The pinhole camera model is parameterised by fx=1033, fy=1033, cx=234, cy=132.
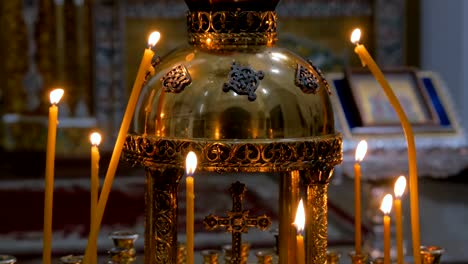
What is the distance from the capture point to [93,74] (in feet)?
20.0

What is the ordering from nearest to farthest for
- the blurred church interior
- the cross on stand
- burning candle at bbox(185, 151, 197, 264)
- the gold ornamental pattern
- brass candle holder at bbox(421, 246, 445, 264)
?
burning candle at bbox(185, 151, 197, 264) → the gold ornamental pattern → the cross on stand → brass candle holder at bbox(421, 246, 445, 264) → the blurred church interior

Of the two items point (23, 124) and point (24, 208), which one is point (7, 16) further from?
point (24, 208)

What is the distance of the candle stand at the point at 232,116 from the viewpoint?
1.28 m

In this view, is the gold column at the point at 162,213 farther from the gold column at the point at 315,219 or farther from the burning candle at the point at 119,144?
the gold column at the point at 315,219

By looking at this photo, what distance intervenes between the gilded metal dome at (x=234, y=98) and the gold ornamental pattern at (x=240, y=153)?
0.04 feet

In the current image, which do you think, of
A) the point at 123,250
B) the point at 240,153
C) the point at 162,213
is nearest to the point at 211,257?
the point at 123,250

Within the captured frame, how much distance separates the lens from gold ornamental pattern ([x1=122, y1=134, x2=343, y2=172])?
1275mm

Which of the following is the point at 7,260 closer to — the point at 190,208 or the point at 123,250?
the point at 123,250

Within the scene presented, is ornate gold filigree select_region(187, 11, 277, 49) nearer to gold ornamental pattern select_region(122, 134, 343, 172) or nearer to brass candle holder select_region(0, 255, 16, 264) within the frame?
gold ornamental pattern select_region(122, 134, 343, 172)

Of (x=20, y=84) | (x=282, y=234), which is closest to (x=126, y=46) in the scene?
(x=20, y=84)

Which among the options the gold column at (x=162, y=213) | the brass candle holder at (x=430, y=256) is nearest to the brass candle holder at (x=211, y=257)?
the gold column at (x=162, y=213)

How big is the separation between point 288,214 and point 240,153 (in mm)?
282

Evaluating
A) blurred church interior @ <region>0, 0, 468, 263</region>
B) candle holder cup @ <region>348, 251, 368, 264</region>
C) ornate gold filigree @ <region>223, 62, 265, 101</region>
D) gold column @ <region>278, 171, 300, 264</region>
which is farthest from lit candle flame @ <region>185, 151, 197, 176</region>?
blurred church interior @ <region>0, 0, 468, 263</region>

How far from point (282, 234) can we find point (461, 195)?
11.0 ft
